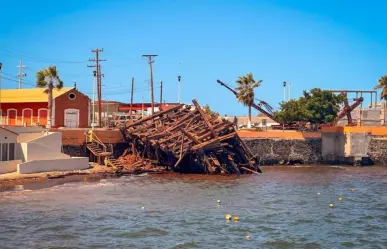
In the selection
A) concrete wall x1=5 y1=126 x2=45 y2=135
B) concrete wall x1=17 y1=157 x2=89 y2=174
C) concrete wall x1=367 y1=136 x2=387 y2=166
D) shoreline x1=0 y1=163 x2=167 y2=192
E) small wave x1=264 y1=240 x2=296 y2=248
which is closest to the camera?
small wave x1=264 y1=240 x2=296 y2=248

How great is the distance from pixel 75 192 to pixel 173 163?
602 inches

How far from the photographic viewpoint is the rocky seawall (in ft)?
193

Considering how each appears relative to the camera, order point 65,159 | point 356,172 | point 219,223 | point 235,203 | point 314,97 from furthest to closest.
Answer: point 314,97, point 356,172, point 65,159, point 235,203, point 219,223

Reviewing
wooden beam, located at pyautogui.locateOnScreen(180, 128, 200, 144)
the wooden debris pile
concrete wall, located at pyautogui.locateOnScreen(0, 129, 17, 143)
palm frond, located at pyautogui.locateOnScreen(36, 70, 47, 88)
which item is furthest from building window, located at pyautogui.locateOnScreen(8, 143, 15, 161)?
wooden beam, located at pyautogui.locateOnScreen(180, 128, 200, 144)

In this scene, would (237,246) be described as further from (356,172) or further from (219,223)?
(356,172)

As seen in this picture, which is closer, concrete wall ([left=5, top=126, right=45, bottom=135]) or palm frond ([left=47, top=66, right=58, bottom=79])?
concrete wall ([left=5, top=126, right=45, bottom=135])

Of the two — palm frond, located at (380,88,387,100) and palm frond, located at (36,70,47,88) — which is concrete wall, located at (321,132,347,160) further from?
palm frond, located at (36,70,47,88)

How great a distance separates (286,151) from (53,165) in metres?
→ 29.0

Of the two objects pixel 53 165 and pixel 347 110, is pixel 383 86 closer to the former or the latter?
pixel 347 110

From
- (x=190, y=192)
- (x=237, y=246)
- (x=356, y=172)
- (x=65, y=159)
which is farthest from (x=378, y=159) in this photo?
(x=237, y=246)

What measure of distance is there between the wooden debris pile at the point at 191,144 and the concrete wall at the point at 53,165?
609 cm

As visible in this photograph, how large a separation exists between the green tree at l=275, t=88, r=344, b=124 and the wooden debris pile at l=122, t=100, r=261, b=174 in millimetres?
16758

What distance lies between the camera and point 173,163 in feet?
154

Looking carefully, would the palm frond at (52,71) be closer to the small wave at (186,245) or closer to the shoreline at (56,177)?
the shoreline at (56,177)
